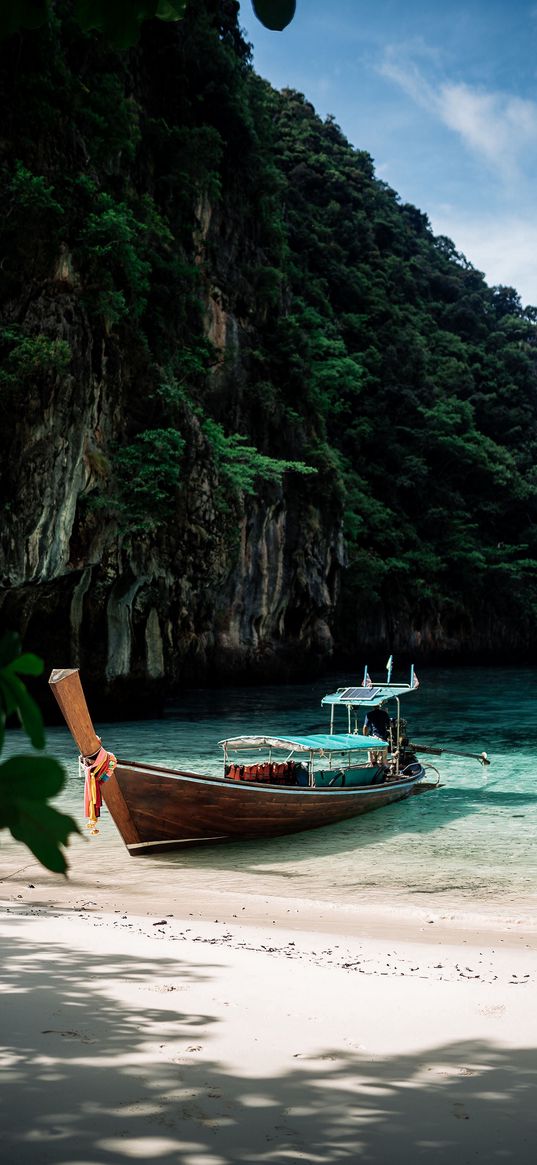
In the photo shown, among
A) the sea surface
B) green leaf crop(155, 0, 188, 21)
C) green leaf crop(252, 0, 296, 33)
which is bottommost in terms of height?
the sea surface

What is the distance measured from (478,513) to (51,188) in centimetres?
3351

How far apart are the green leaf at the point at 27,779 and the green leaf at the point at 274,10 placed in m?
1.47

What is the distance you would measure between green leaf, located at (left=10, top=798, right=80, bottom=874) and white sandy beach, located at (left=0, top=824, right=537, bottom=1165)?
2.24 m

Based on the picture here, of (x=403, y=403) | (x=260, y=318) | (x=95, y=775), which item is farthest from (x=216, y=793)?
(x=403, y=403)

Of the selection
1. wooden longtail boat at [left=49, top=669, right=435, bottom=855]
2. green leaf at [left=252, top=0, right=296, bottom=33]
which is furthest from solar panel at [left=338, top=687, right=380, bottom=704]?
green leaf at [left=252, top=0, right=296, bottom=33]

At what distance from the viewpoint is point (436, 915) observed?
790 centimetres

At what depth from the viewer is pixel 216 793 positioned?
33.2 ft

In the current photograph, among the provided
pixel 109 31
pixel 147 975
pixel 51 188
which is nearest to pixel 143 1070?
pixel 147 975

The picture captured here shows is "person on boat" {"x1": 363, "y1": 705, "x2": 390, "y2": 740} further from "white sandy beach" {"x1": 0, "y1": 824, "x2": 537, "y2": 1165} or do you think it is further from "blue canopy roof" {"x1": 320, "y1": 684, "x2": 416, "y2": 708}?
"white sandy beach" {"x1": 0, "y1": 824, "x2": 537, "y2": 1165}

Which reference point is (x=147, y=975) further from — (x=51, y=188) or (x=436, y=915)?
(x=51, y=188)

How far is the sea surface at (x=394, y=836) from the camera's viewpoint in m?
8.97

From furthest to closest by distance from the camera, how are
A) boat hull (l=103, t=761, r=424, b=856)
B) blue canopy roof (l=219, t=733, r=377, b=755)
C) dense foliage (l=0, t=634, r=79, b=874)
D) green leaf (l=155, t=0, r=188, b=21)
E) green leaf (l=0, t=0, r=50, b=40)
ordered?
blue canopy roof (l=219, t=733, r=377, b=755) → boat hull (l=103, t=761, r=424, b=856) → green leaf (l=155, t=0, r=188, b=21) → green leaf (l=0, t=0, r=50, b=40) → dense foliage (l=0, t=634, r=79, b=874)

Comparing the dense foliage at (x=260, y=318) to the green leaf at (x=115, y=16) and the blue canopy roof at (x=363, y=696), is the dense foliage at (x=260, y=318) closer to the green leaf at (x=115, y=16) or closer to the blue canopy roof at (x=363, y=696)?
the blue canopy roof at (x=363, y=696)

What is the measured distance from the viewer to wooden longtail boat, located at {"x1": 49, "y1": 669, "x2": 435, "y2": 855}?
9523 mm
